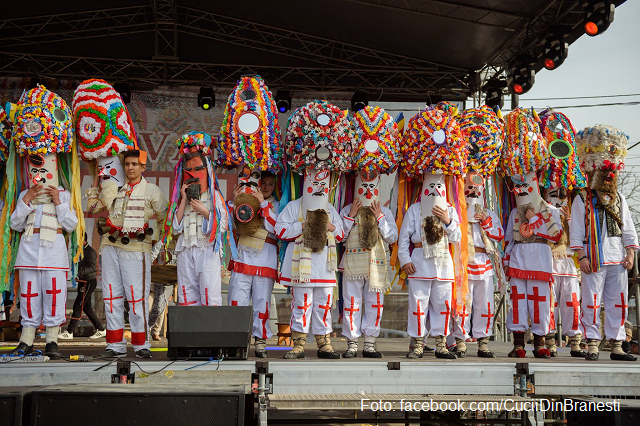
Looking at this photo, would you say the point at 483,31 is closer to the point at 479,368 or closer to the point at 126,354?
the point at 479,368

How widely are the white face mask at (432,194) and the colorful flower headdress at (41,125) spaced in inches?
121

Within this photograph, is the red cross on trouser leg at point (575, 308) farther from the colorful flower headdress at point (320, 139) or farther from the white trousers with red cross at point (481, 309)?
the colorful flower headdress at point (320, 139)

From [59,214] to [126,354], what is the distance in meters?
1.28

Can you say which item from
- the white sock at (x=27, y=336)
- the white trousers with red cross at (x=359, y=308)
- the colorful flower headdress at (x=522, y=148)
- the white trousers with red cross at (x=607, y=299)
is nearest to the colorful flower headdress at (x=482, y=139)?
the colorful flower headdress at (x=522, y=148)

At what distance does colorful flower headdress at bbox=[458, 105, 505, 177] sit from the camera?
587 centimetres

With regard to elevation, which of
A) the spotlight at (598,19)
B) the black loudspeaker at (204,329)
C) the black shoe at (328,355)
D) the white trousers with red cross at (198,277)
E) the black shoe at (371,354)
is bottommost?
the black shoe at (371,354)

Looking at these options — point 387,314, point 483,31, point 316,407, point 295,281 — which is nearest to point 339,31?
point 483,31

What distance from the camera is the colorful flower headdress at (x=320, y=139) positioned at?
546cm

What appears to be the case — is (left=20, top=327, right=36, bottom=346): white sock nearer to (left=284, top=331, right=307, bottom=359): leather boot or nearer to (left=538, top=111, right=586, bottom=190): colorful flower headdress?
(left=284, top=331, right=307, bottom=359): leather boot

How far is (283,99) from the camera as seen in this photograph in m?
10.6

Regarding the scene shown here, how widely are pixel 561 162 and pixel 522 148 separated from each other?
15.7 inches

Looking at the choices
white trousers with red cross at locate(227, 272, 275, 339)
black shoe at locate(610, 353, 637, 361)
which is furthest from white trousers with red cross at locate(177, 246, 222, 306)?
black shoe at locate(610, 353, 637, 361)

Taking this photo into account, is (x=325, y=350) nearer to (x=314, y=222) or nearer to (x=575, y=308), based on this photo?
(x=314, y=222)

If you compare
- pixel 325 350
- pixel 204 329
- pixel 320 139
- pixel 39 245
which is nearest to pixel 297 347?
pixel 325 350
